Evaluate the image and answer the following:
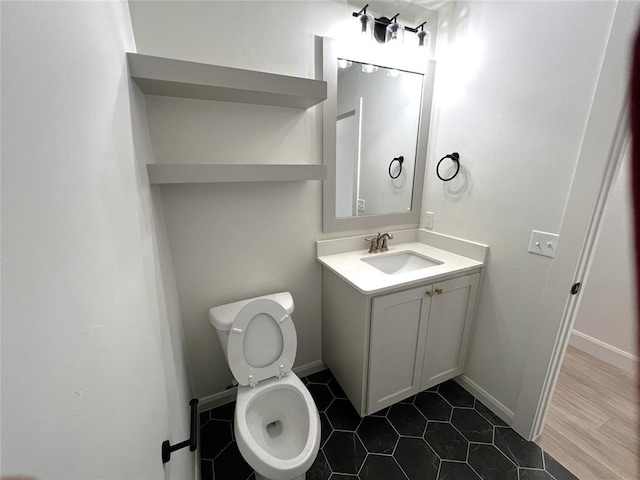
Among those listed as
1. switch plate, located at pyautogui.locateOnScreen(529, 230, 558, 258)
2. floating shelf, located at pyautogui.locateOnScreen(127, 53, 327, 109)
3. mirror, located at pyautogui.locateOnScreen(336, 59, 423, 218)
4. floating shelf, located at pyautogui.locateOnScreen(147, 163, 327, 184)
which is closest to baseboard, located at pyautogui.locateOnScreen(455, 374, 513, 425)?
switch plate, located at pyautogui.locateOnScreen(529, 230, 558, 258)

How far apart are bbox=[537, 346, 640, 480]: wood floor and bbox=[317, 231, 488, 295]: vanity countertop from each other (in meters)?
0.92

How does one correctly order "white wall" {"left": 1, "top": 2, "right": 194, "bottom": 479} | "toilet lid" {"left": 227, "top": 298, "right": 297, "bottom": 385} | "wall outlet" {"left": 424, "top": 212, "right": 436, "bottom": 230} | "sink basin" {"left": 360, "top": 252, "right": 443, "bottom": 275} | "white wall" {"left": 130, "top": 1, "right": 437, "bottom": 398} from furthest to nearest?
"wall outlet" {"left": 424, "top": 212, "right": 436, "bottom": 230} < "sink basin" {"left": 360, "top": 252, "right": 443, "bottom": 275} < "toilet lid" {"left": 227, "top": 298, "right": 297, "bottom": 385} < "white wall" {"left": 130, "top": 1, "right": 437, "bottom": 398} < "white wall" {"left": 1, "top": 2, "right": 194, "bottom": 479}

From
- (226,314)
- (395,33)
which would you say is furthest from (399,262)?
(395,33)

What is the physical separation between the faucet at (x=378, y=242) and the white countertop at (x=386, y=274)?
43 mm

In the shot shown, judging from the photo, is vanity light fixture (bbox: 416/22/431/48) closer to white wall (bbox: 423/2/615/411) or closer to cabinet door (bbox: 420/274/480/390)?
white wall (bbox: 423/2/615/411)

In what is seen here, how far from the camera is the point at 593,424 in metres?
1.53

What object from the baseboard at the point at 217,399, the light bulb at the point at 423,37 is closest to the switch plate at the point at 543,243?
the light bulb at the point at 423,37

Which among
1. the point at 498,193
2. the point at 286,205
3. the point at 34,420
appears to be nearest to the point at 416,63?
the point at 498,193

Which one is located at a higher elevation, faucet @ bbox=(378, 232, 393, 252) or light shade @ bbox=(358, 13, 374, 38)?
light shade @ bbox=(358, 13, 374, 38)

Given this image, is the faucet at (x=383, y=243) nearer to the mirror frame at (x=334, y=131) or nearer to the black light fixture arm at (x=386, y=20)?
the mirror frame at (x=334, y=131)

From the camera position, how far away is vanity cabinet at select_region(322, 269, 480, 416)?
1.39 meters

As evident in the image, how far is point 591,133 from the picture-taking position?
1.09m

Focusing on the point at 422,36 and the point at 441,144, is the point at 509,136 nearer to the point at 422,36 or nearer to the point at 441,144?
the point at 441,144

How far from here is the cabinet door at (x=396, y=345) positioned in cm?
138
